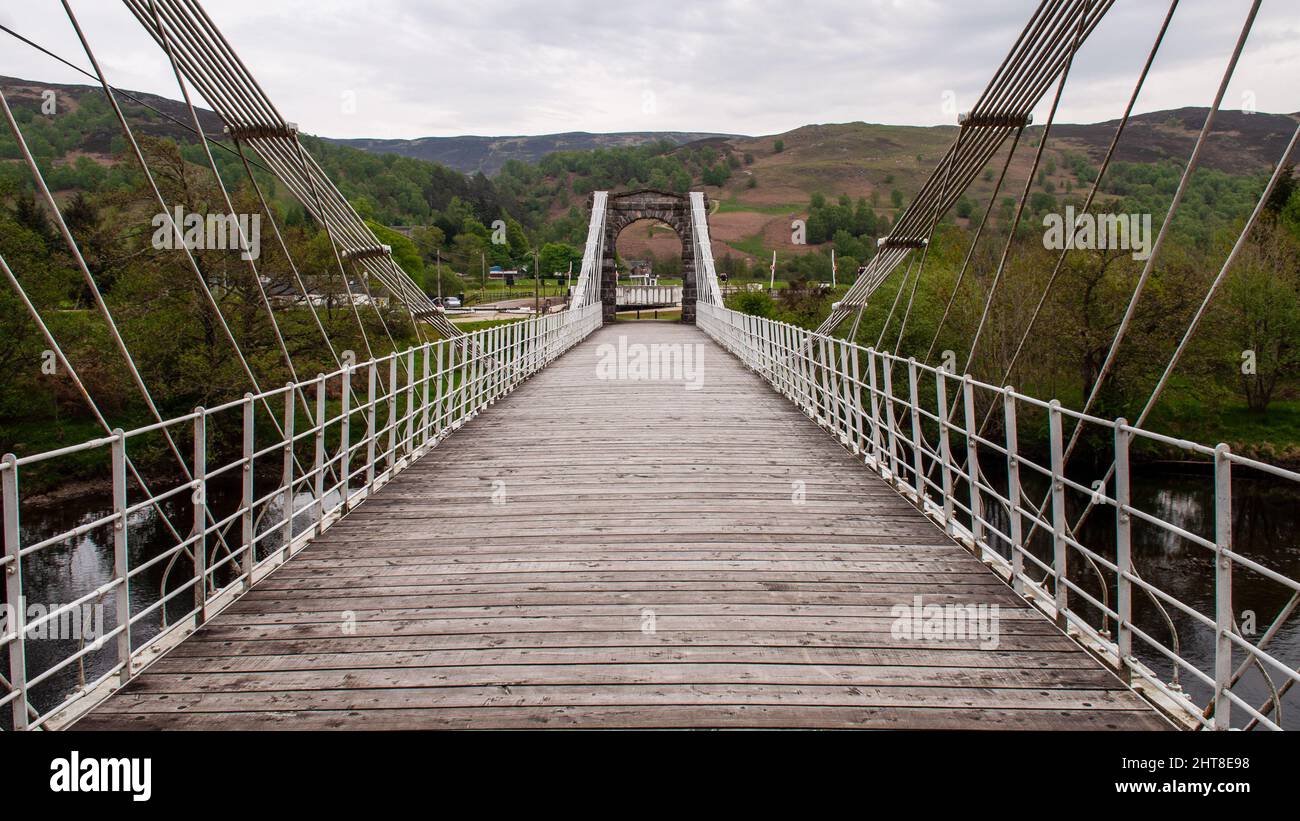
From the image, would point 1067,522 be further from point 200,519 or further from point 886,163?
point 886,163

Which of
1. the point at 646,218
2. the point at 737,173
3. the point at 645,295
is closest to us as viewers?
the point at 646,218

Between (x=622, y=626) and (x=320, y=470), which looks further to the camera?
(x=320, y=470)

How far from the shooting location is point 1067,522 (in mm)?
11797

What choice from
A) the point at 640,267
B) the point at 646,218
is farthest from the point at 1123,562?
the point at 640,267

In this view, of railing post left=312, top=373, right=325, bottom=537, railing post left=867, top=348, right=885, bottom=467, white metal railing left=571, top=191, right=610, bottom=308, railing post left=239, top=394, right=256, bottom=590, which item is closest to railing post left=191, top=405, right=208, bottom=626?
railing post left=239, top=394, right=256, bottom=590

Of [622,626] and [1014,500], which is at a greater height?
[1014,500]

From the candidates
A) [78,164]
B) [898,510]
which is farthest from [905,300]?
[78,164]

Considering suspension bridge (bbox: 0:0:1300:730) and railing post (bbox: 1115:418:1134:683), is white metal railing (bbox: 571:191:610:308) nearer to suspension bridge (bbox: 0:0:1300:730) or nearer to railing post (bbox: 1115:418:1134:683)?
suspension bridge (bbox: 0:0:1300:730)

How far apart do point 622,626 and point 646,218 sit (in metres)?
35.0
